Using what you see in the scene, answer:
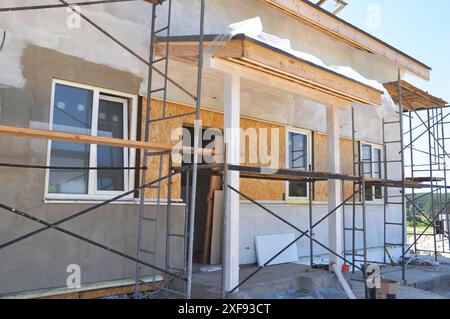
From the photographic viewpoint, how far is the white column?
225 inches

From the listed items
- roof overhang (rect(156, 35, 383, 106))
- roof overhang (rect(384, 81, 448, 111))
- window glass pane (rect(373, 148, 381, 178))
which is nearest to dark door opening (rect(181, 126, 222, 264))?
roof overhang (rect(156, 35, 383, 106))

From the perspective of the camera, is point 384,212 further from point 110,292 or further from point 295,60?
point 110,292

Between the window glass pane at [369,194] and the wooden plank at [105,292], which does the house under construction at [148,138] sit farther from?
the window glass pane at [369,194]

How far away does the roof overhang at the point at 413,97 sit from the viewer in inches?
382

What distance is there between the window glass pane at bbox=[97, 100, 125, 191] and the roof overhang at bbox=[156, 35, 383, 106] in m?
1.20

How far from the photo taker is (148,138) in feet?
20.4

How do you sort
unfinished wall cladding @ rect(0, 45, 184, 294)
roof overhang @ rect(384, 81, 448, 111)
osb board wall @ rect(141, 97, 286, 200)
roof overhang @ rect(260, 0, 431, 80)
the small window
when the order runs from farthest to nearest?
roof overhang @ rect(384, 81, 448, 111)
the small window
roof overhang @ rect(260, 0, 431, 80)
osb board wall @ rect(141, 97, 286, 200)
unfinished wall cladding @ rect(0, 45, 184, 294)

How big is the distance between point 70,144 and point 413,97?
29.8 feet

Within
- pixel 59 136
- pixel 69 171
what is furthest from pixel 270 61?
pixel 69 171

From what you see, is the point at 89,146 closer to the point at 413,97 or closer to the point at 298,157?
the point at 298,157

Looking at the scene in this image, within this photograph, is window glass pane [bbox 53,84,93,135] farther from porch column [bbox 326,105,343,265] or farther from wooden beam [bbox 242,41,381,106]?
porch column [bbox 326,105,343,265]

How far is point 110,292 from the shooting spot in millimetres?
5871

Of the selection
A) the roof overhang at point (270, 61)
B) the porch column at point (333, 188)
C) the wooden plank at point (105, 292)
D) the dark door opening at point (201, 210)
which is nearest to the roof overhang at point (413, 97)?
the porch column at point (333, 188)

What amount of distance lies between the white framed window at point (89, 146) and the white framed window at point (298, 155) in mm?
4188
